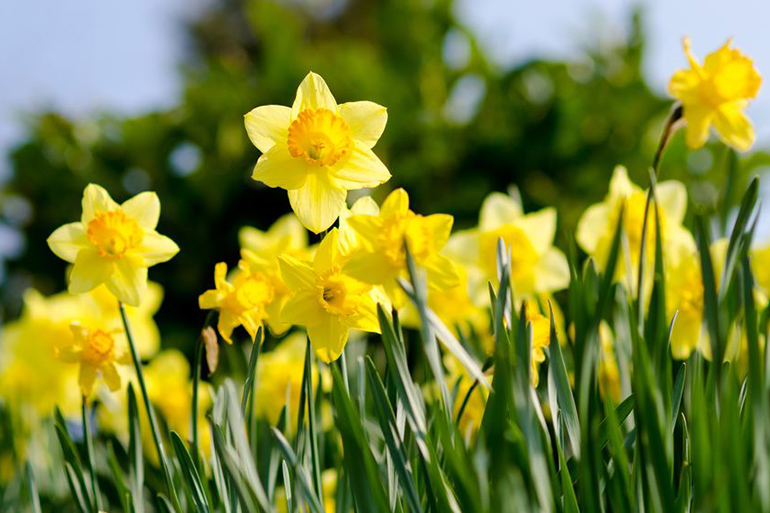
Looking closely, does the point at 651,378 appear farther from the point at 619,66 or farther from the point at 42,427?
the point at 619,66

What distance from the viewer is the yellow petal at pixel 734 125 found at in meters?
0.99

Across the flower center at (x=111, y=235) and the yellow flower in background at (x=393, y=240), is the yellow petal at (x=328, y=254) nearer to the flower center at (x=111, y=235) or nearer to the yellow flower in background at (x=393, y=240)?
the yellow flower in background at (x=393, y=240)

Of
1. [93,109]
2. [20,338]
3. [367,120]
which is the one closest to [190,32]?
[93,109]

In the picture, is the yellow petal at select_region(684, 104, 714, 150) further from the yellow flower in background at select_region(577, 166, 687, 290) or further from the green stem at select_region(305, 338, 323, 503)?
the green stem at select_region(305, 338, 323, 503)

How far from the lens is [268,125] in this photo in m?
0.90

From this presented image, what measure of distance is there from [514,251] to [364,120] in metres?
0.58

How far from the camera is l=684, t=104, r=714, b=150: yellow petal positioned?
998 mm

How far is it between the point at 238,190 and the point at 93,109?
84 cm

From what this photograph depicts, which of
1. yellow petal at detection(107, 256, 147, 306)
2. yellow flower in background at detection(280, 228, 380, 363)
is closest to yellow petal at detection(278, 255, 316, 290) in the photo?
yellow flower in background at detection(280, 228, 380, 363)

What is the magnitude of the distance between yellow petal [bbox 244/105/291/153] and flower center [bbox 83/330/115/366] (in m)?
0.36

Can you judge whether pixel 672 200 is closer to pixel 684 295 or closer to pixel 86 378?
pixel 684 295

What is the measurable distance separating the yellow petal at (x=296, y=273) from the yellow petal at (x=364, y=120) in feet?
0.52

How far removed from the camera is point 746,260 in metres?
0.80

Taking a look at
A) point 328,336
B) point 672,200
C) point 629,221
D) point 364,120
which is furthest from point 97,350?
point 672,200
